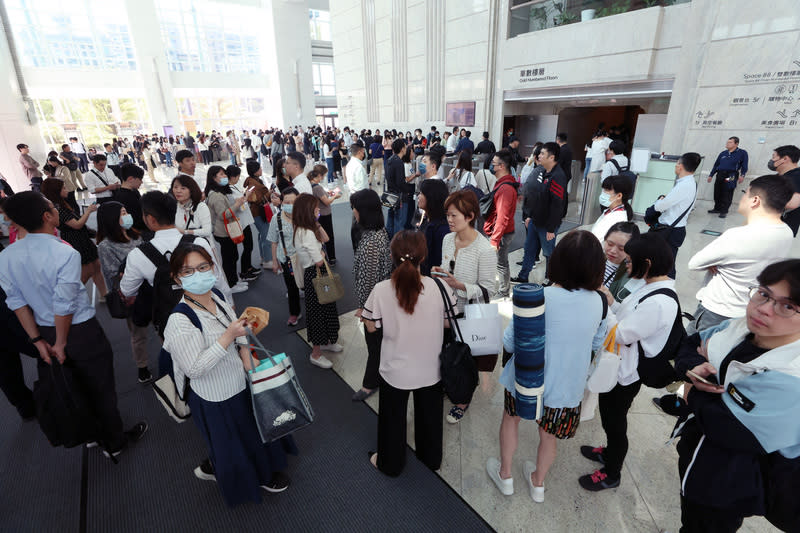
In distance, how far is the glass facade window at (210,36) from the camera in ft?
79.3

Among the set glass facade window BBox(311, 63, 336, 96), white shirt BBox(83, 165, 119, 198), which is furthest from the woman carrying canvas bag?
glass facade window BBox(311, 63, 336, 96)

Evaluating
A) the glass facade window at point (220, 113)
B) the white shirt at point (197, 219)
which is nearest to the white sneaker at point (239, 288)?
the white shirt at point (197, 219)

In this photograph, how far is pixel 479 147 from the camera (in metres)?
8.91

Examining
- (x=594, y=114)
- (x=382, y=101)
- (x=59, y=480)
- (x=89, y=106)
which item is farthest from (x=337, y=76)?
(x=59, y=480)

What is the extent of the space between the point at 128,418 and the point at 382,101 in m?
16.9

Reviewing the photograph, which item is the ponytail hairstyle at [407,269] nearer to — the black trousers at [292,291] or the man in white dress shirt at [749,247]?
the man in white dress shirt at [749,247]

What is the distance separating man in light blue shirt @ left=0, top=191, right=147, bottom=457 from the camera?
212 centimetres

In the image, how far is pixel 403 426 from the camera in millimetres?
2201

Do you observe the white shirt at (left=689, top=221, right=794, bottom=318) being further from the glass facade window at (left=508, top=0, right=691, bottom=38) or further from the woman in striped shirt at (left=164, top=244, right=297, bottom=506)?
the glass facade window at (left=508, top=0, right=691, bottom=38)

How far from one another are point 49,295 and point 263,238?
3.53 m

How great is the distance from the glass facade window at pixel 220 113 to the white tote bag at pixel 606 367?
98.1 feet

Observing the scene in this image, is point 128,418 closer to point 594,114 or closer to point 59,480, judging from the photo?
point 59,480

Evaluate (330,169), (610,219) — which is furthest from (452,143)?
(610,219)

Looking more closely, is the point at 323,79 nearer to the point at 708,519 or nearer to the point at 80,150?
the point at 80,150
